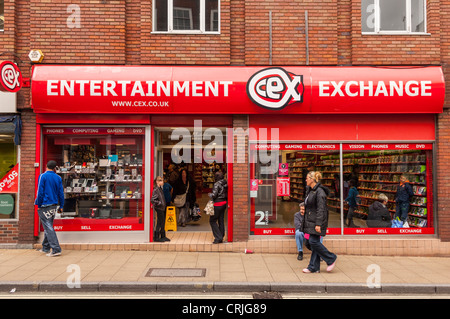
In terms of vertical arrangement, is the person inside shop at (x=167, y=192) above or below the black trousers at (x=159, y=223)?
above

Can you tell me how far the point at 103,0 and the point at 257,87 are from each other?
4514mm

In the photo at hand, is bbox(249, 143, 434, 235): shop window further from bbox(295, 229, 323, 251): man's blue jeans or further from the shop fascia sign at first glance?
the shop fascia sign

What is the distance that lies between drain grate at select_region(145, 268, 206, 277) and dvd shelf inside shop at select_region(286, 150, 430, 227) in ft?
11.3

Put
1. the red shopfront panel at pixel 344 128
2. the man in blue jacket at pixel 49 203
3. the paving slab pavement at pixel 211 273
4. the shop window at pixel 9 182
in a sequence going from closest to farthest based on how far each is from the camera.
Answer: the paving slab pavement at pixel 211 273
the man in blue jacket at pixel 49 203
the shop window at pixel 9 182
the red shopfront panel at pixel 344 128

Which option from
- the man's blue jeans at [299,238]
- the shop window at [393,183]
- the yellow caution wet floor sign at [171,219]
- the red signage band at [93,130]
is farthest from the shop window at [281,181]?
the red signage band at [93,130]

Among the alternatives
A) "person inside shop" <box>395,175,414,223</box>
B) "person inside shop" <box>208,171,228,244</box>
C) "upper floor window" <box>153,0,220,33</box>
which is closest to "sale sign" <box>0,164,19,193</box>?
"person inside shop" <box>208,171,228,244</box>

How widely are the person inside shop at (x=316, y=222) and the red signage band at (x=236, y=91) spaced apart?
251cm

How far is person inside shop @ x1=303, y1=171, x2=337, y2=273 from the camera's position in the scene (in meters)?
6.79

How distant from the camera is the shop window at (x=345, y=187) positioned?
9047mm

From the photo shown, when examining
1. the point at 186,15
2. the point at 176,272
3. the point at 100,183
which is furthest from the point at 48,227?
the point at 186,15

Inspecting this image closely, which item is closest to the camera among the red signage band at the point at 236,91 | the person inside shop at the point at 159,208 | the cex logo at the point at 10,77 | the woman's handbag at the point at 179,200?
the cex logo at the point at 10,77

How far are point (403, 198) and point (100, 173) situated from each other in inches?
314

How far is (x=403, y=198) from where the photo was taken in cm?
927

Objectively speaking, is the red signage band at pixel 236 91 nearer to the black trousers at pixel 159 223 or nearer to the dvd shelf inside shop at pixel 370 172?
the dvd shelf inside shop at pixel 370 172
